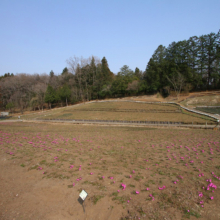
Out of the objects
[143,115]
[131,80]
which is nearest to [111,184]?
[143,115]

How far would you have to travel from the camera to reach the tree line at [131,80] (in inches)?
2010

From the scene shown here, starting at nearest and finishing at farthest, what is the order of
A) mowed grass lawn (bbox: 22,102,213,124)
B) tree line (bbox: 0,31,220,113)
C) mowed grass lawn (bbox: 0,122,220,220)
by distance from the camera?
mowed grass lawn (bbox: 0,122,220,220) < mowed grass lawn (bbox: 22,102,213,124) < tree line (bbox: 0,31,220,113)

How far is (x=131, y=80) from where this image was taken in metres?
63.7

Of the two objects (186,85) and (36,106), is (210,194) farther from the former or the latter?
(36,106)

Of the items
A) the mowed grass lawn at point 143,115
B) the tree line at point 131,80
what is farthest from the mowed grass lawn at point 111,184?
the tree line at point 131,80

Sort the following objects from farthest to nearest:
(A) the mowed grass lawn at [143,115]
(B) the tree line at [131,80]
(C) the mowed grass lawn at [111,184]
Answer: (B) the tree line at [131,80] < (A) the mowed grass lawn at [143,115] < (C) the mowed grass lawn at [111,184]

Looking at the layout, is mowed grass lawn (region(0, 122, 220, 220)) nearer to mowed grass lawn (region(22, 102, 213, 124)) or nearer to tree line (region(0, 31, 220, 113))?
mowed grass lawn (region(22, 102, 213, 124))

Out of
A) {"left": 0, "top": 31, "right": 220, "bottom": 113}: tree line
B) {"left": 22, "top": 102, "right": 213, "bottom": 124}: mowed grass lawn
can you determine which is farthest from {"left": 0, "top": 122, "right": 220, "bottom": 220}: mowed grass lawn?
{"left": 0, "top": 31, "right": 220, "bottom": 113}: tree line

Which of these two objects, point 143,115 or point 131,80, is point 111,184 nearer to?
point 143,115

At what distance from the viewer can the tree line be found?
168 feet

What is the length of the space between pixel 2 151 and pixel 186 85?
51155 mm

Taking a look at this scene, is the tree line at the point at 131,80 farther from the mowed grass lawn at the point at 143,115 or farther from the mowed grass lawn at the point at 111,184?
the mowed grass lawn at the point at 111,184

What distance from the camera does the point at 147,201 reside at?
502cm

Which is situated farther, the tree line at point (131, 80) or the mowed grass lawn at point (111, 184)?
the tree line at point (131, 80)
